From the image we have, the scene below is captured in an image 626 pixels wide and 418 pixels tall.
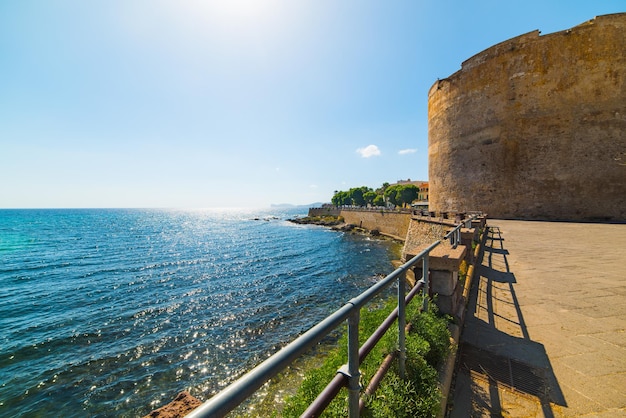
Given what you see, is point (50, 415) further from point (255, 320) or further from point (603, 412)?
point (603, 412)

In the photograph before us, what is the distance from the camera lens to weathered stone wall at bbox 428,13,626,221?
17641 millimetres

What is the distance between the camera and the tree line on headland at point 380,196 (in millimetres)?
57812

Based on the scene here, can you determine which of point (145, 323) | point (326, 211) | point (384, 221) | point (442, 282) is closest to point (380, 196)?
point (326, 211)

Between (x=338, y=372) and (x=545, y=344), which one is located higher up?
(x=338, y=372)

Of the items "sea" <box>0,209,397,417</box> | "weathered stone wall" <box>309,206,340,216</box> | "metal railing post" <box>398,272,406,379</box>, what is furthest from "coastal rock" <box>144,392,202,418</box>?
"weathered stone wall" <box>309,206,340,216</box>

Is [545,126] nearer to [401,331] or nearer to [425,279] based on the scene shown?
[425,279]

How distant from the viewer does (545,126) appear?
1970 cm

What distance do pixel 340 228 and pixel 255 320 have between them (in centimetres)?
3597

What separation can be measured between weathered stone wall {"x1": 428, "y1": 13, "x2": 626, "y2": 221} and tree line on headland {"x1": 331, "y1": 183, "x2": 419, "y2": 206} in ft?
109

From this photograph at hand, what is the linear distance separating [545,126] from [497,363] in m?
24.0

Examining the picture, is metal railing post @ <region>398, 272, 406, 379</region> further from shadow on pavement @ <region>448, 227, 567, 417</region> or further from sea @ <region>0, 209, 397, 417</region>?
sea @ <region>0, 209, 397, 417</region>

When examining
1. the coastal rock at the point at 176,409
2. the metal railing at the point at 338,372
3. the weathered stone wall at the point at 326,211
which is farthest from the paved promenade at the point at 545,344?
the weathered stone wall at the point at 326,211

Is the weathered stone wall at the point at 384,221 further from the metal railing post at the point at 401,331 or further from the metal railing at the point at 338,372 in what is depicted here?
the metal railing at the point at 338,372

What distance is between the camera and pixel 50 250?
2995 cm
